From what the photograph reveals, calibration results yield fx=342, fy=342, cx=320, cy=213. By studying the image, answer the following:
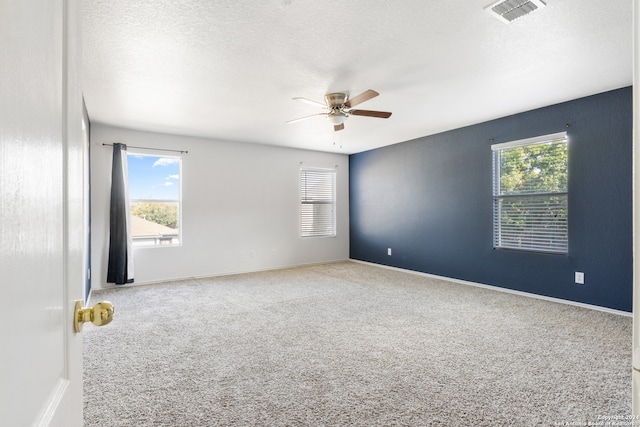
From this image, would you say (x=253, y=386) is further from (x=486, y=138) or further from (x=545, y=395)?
(x=486, y=138)

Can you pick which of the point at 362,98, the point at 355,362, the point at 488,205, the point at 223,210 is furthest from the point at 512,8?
the point at 223,210

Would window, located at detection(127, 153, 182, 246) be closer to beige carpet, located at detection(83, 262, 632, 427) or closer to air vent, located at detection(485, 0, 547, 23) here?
beige carpet, located at detection(83, 262, 632, 427)

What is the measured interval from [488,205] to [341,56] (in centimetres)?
331

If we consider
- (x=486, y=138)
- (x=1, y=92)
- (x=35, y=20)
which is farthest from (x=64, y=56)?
(x=486, y=138)

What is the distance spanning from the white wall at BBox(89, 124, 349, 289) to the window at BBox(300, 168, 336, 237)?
0.51 feet

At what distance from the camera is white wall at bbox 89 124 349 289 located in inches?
199

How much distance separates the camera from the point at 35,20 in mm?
505

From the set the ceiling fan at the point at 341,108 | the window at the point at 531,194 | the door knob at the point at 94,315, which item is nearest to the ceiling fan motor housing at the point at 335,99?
the ceiling fan at the point at 341,108

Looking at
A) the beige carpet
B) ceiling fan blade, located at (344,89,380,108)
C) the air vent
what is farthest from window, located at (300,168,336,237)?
the air vent

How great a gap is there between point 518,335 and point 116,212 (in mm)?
5268

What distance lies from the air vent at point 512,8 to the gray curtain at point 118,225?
4949 millimetres

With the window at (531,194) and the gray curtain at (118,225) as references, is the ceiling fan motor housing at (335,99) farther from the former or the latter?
the gray curtain at (118,225)

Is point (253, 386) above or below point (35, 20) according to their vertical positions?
below

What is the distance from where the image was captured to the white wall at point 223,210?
16.5 feet
